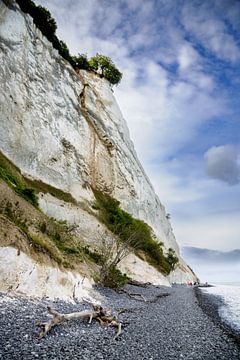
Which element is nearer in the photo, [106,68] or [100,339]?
[100,339]

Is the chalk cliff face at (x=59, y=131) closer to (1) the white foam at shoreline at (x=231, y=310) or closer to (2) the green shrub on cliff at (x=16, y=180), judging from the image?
A: (2) the green shrub on cliff at (x=16, y=180)

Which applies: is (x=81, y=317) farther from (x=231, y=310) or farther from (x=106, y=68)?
(x=106, y=68)

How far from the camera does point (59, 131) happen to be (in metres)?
35.8

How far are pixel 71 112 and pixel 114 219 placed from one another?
52.9 feet

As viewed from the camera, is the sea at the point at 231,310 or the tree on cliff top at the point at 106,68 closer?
the sea at the point at 231,310

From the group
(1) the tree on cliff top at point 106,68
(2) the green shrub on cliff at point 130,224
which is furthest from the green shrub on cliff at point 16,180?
(1) the tree on cliff top at point 106,68

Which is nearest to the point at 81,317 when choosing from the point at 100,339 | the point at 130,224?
the point at 100,339

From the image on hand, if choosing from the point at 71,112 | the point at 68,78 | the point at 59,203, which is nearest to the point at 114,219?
the point at 59,203

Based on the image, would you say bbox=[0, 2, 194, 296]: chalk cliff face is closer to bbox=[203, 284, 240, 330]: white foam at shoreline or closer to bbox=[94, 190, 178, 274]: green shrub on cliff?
bbox=[94, 190, 178, 274]: green shrub on cliff

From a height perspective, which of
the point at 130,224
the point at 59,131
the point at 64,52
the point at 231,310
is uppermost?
the point at 64,52

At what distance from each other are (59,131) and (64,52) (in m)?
16.7

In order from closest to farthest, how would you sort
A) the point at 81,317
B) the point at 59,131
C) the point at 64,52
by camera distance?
the point at 81,317, the point at 59,131, the point at 64,52

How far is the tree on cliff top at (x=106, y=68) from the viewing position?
53750 millimetres

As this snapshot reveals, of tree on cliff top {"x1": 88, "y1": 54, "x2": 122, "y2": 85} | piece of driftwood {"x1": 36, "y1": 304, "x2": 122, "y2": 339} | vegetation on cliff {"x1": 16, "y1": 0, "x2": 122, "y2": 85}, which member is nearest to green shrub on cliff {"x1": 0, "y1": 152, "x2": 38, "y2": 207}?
piece of driftwood {"x1": 36, "y1": 304, "x2": 122, "y2": 339}
